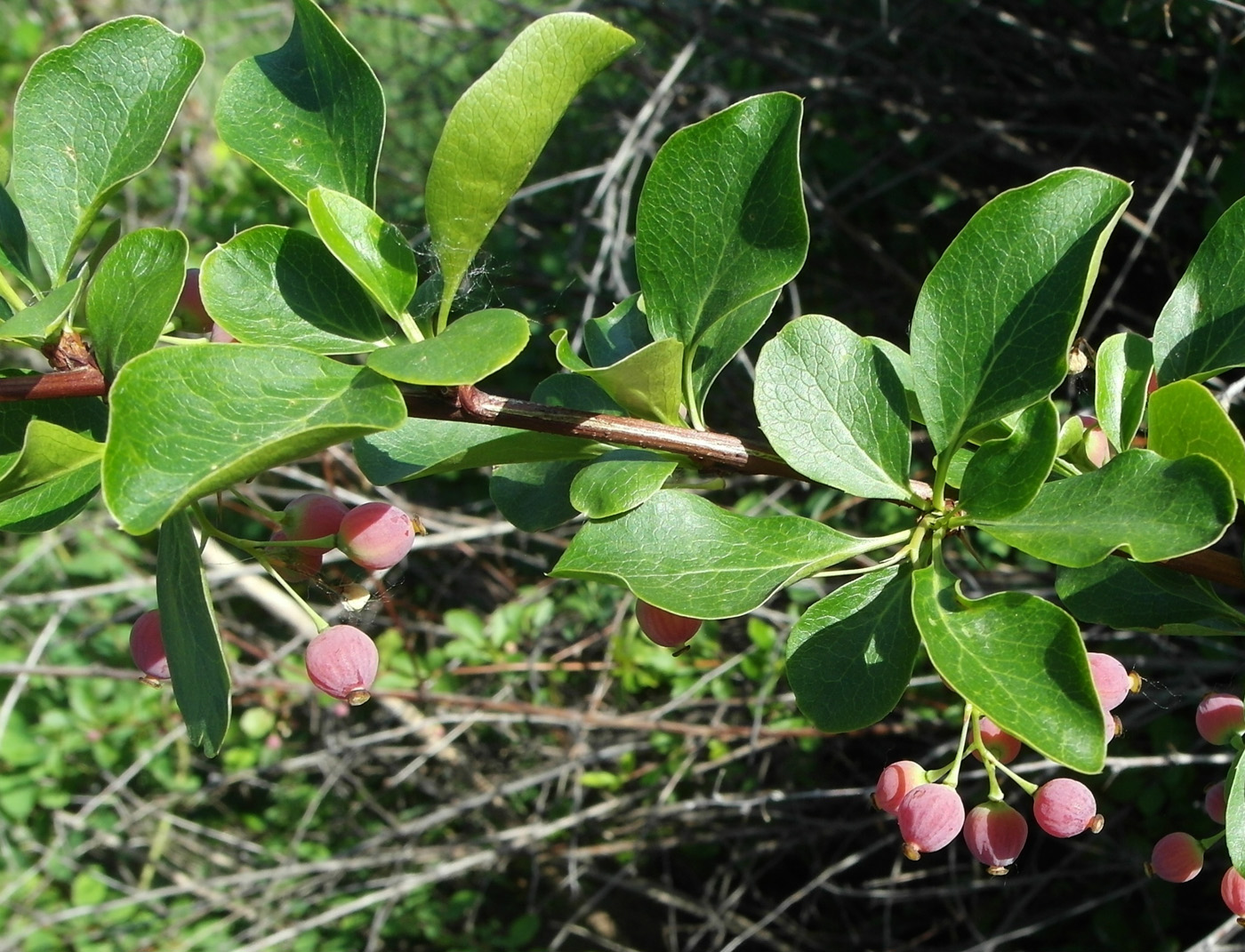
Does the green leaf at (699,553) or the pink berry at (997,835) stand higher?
the green leaf at (699,553)

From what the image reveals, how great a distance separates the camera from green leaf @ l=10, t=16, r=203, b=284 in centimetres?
74

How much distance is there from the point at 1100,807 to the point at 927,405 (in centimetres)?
166

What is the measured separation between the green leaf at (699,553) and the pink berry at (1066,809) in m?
0.22

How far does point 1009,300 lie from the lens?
2.22ft

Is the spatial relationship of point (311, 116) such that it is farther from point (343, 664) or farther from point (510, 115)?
point (343, 664)

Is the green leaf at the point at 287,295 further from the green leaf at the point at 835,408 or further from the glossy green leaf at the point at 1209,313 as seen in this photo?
the glossy green leaf at the point at 1209,313

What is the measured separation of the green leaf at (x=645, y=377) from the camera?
0.65m

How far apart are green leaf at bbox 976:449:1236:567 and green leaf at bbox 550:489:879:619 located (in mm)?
117

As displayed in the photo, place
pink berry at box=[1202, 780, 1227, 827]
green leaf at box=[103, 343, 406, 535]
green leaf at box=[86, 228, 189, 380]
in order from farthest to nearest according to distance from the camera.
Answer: pink berry at box=[1202, 780, 1227, 827]
green leaf at box=[86, 228, 189, 380]
green leaf at box=[103, 343, 406, 535]

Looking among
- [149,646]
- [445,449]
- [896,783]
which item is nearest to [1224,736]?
[896,783]

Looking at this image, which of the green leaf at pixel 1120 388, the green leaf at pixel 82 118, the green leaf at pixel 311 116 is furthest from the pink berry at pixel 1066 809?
the green leaf at pixel 82 118

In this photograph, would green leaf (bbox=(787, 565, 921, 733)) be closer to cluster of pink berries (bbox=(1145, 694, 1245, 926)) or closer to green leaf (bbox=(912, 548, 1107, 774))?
green leaf (bbox=(912, 548, 1107, 774))

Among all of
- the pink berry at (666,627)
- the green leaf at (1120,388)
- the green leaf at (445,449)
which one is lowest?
the pink berry at (666,627)

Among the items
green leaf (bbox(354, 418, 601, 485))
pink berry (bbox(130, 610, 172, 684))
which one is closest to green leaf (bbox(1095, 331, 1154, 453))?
green leaf (bbox(354, 418, 601, 485))
